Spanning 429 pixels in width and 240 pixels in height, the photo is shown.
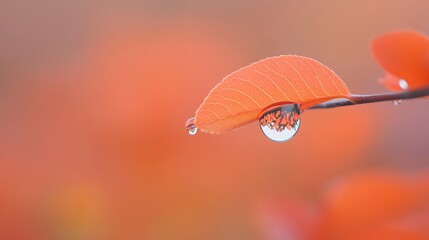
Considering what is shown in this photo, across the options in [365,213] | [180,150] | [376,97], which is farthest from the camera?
[180,150]

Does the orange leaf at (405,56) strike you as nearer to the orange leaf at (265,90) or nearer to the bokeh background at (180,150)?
the orange leaf at (265,90)

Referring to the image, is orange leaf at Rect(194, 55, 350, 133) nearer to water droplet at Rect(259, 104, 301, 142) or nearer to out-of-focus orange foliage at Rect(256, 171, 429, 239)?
water droplet at Rect(259, 104, 301, 142)

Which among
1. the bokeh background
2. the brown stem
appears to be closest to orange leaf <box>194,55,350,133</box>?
the brown stem

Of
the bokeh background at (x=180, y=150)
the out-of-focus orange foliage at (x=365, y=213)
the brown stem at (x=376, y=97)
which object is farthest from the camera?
the bokeh background at (x=180, y=150)

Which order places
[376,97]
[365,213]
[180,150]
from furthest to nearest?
[180,150]
[365,213]
[376,97]

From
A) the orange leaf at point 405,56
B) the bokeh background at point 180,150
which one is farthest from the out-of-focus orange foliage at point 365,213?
the orange leaf at point 405,56

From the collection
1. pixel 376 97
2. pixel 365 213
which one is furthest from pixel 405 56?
pixel 365 213

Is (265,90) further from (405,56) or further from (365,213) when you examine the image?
(365,213)
